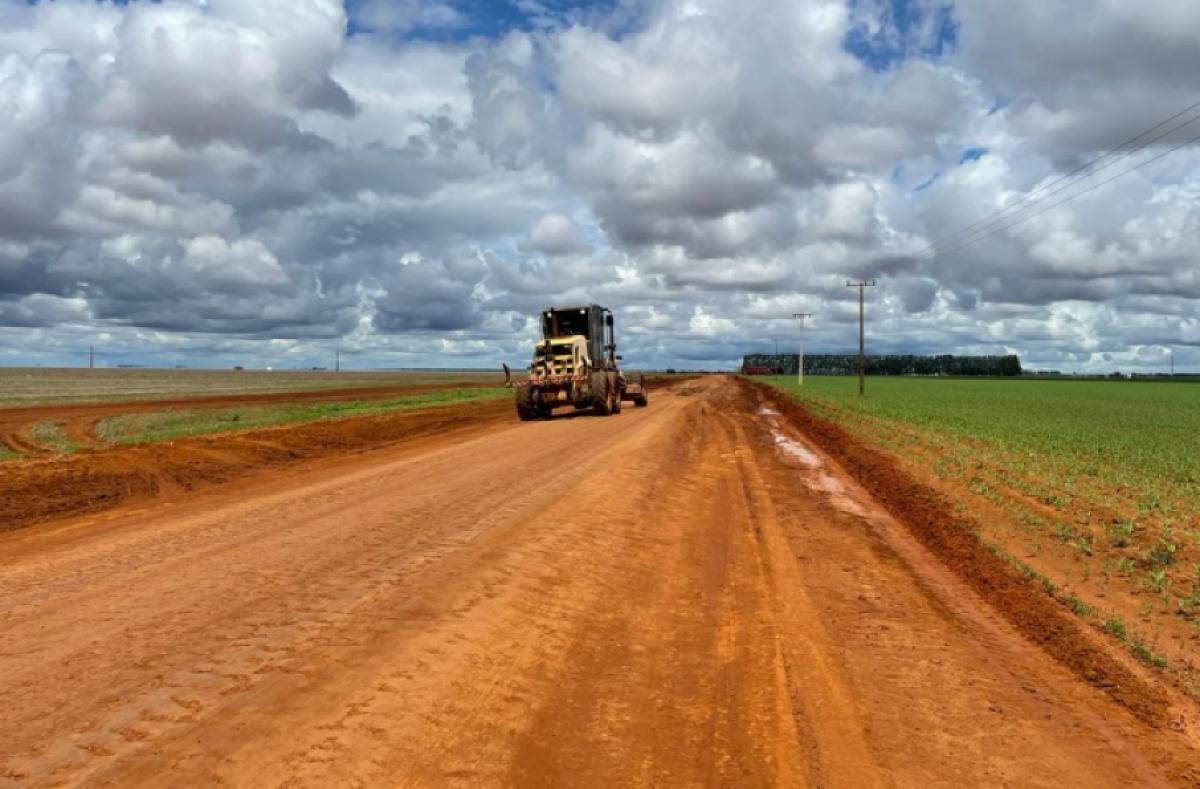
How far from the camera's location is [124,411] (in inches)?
1438

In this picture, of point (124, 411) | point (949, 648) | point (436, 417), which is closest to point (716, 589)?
point (949, 648)

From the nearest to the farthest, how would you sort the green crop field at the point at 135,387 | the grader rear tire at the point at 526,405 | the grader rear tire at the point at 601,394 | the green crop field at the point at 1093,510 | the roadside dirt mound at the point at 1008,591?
the roadside dirt mound at the point at 1008,591 < the green crop field at the point at 1093,510 < the grader rear tire at the point at 526,405 < the grader rear tire at the point at 601,394 < the green crop field at the point at 135,387

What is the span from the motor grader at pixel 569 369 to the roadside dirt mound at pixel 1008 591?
1334 centimetres

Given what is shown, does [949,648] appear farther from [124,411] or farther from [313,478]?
[124,411]

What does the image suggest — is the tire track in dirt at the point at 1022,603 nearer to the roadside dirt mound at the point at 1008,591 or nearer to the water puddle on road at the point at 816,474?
the roadside dirt mound at the point at 1008,591

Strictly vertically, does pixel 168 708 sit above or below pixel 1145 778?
above

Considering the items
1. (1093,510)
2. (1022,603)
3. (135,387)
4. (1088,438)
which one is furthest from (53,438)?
(135,387)

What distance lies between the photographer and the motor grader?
1096 inches

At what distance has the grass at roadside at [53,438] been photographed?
20.8m

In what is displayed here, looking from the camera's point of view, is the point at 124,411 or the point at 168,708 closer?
the point at 168,708

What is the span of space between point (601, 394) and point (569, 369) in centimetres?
152

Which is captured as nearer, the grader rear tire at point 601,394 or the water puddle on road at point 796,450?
the water puddle on road at point 796,450

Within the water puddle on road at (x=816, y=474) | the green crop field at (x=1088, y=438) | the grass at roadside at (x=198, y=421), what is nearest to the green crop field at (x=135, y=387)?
the grass at roadside at (x=198, y=421)

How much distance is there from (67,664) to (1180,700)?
7.34m
